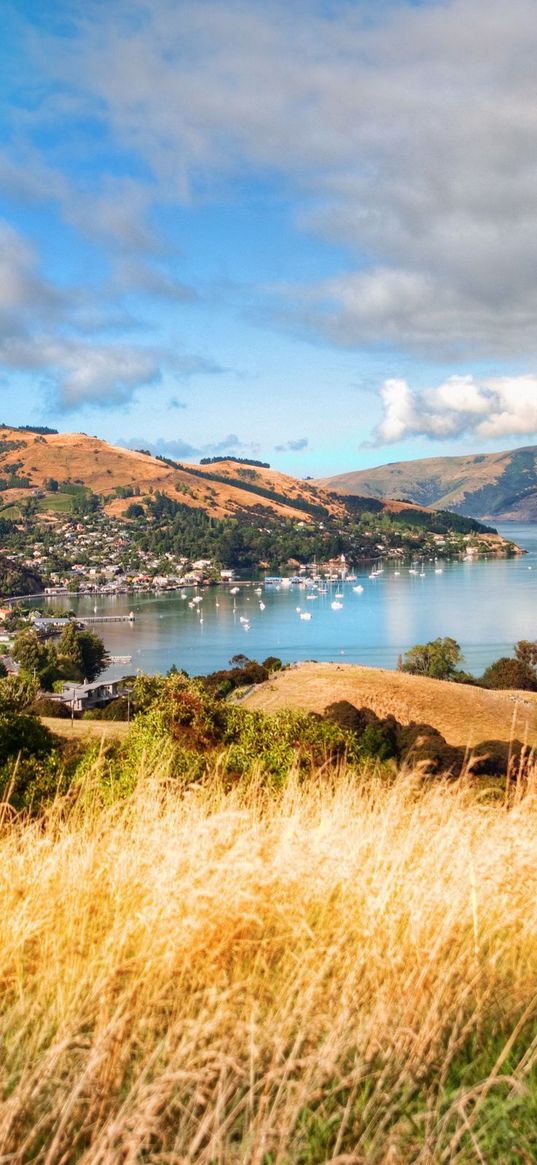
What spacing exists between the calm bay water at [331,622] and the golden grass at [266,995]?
208ft

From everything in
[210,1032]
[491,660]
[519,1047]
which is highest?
[210,1032]

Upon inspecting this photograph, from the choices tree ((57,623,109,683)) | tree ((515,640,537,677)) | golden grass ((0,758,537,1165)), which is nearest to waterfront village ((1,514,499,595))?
tree ((57,623,109,683))

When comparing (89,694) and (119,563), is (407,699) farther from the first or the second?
(119,563)

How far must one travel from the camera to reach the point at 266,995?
2.44 metres

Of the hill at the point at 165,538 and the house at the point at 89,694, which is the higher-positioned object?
the hill at the point at 165,538

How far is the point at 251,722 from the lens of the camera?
16891mm

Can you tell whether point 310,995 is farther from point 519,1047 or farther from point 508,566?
point 508,566

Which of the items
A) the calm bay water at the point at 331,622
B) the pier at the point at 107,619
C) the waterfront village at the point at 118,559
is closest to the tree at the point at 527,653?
the calm bay water at the point at 331,622

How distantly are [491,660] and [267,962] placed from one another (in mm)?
68395

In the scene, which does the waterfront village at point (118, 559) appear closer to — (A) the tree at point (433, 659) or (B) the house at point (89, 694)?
(A) the tree at point (433, 659)

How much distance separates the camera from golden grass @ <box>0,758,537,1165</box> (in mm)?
1842

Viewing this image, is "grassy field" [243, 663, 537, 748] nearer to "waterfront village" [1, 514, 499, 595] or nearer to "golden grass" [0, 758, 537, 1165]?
"golden grass" [0, 758, 537, 1165]

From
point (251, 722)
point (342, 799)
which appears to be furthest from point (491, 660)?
point (342, 799)

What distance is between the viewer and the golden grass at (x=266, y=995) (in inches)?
72.5
